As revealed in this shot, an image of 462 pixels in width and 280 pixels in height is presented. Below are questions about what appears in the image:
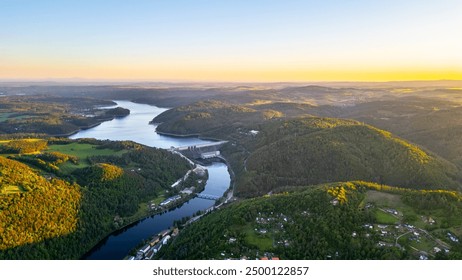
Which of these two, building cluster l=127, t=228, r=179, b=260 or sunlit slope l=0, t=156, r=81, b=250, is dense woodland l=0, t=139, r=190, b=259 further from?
building cluster l=127, t=228, r=179, b=260

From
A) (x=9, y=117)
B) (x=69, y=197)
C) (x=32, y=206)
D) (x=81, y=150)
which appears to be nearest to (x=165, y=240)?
(x=69, y=197)

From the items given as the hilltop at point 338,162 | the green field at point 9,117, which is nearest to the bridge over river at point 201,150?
the hilltop at point 338,162

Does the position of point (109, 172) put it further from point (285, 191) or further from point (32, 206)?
point (285, 191)

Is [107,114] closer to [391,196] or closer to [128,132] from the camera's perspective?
[128,132]

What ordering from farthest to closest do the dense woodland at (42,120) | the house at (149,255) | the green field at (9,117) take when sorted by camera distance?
the green field at (9,117)
the dense woodland at (42,120)
the house at (149,255)

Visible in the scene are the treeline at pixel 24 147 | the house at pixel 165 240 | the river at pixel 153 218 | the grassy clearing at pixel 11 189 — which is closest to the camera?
the house at pixel 165 240

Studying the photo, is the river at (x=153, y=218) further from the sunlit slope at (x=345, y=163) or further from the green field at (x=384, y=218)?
the green field at (x=384, y=218)
